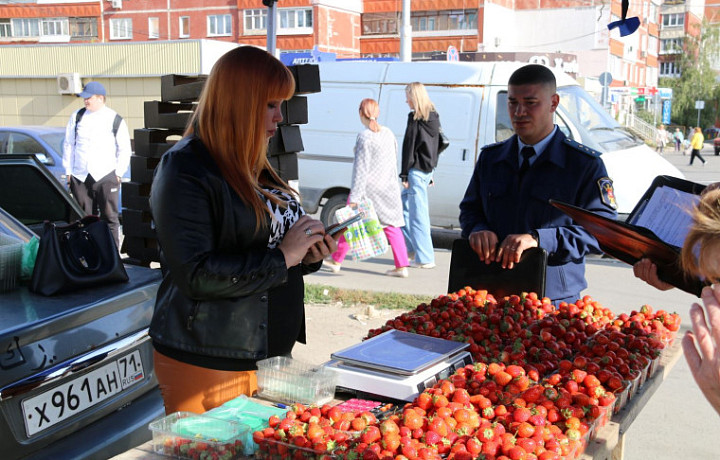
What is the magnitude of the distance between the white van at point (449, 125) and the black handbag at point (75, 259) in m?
7.27

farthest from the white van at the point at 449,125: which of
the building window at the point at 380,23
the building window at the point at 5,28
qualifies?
the building window at the point at 5,28

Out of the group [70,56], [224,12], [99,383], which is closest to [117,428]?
[99,383]

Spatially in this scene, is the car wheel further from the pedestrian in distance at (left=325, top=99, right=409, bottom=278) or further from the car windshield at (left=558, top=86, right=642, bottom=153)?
the car windshield at (left=558, top=86, right=642, bottom=153)

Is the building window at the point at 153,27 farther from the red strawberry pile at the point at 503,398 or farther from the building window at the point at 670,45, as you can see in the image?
the red strawberry pile at the point at 503,398

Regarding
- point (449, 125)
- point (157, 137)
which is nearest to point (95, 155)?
point (157, 137)

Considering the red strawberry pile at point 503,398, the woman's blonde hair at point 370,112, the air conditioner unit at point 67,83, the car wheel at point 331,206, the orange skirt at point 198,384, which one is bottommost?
the car wheel at point 331,206

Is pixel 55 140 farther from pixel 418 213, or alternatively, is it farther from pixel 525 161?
pixel 525 161

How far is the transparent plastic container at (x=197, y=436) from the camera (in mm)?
2062

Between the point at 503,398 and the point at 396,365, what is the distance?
37 centimetres

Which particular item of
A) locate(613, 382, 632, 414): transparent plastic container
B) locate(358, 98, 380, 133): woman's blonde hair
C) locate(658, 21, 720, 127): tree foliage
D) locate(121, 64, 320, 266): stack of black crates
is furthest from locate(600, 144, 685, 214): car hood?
locate(658, 21, 720, 127): tree foliage

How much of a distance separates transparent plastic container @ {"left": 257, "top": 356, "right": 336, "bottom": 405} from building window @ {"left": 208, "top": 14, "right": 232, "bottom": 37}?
6243 cm

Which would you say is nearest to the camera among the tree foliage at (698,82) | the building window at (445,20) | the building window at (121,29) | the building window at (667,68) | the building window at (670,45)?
the building window at (445,20)

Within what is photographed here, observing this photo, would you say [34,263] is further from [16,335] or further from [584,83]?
[584,83]

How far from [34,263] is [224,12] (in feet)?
202
